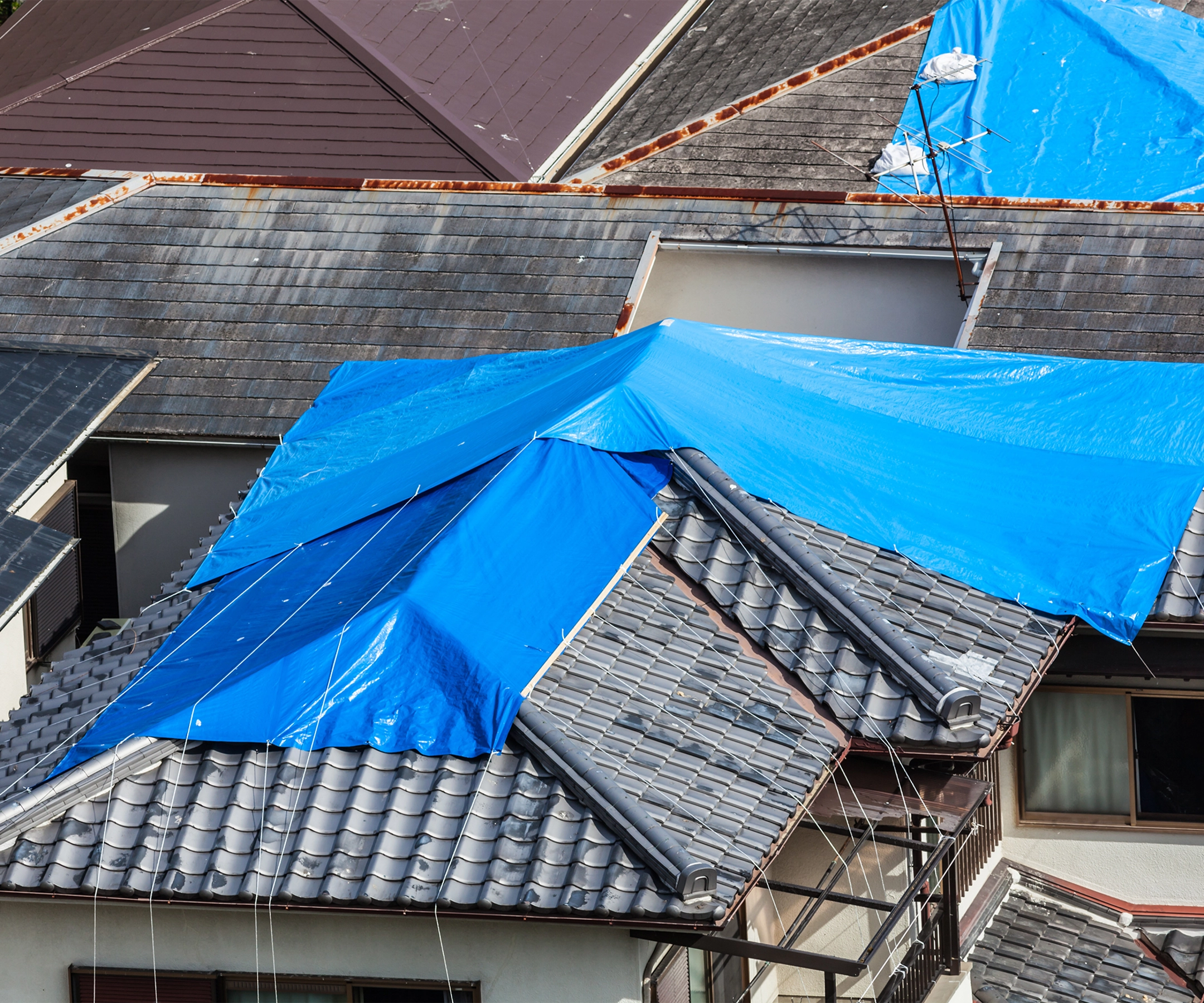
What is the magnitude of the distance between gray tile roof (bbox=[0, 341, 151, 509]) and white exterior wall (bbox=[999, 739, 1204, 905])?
Answer: 824 cm

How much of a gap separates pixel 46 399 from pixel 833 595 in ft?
24.0

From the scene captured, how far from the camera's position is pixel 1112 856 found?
12.0m

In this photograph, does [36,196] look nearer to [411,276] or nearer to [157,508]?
[157,508]

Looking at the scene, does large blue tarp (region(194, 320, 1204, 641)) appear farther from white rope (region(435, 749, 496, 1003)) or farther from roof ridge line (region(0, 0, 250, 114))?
roof ridge line (region(0, 0, 250, 114))

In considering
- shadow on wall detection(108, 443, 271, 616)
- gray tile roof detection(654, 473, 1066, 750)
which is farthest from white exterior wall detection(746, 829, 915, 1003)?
shadow on wall detection(108, 443, 271, 616)

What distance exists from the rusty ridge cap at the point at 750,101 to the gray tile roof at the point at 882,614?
11.7 meters

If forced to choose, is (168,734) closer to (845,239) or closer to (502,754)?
(502,754)

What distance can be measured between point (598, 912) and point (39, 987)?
3.64 meters

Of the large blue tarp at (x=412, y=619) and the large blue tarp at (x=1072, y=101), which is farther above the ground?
the large blue tarp at (x=1072, y=101)

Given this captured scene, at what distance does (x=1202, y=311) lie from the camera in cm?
1412

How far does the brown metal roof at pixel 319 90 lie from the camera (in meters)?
22.2

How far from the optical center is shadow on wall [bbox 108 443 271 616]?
15.6 metres

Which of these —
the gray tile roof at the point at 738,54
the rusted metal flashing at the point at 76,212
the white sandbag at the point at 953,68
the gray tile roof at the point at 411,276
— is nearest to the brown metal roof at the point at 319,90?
the gray tile roof at the point at 738,54

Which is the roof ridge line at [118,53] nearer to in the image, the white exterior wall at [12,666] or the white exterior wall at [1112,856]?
the white exterior wall at [12,666]
